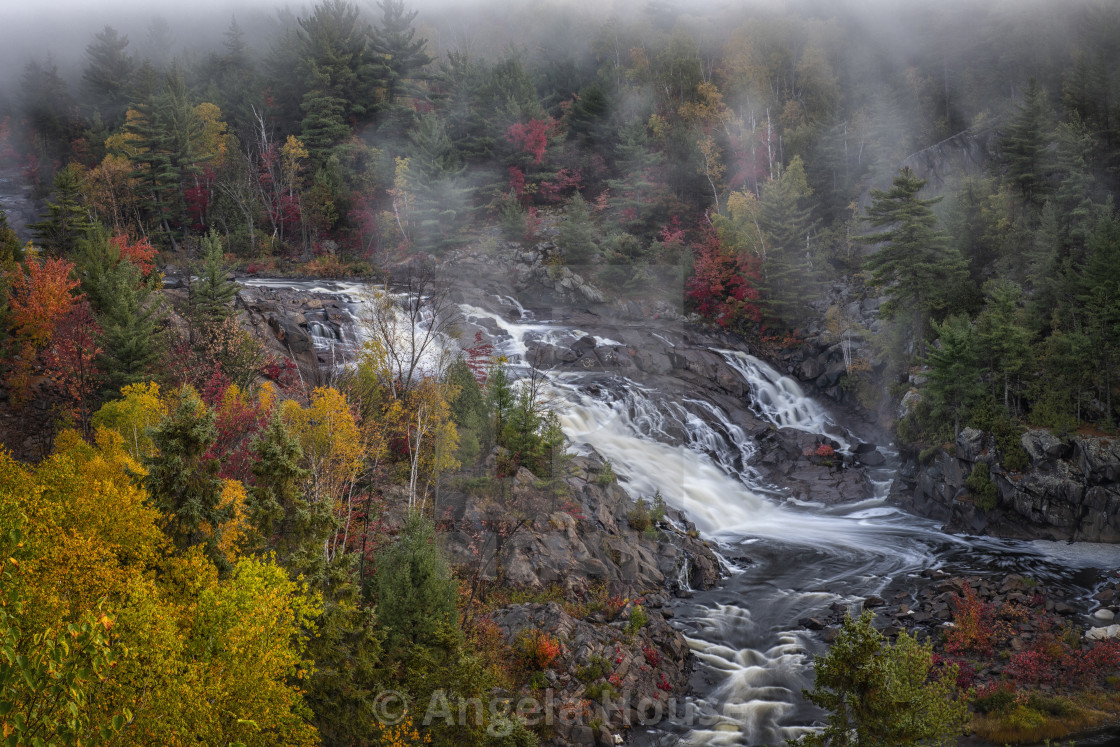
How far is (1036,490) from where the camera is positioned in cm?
3244

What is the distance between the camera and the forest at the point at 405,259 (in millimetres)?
15023

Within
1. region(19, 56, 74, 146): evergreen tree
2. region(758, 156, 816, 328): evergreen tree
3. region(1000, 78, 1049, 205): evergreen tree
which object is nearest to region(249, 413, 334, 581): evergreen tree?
region(758, 156, 816, 328): evergreen tree

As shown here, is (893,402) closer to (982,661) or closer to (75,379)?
(982,661)

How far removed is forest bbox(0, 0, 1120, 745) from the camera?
15023mm

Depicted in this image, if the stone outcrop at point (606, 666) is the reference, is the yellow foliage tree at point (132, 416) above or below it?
above

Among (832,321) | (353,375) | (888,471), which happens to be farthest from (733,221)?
(353,375)

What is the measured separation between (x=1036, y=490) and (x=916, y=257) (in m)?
15.6

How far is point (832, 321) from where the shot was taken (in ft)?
168

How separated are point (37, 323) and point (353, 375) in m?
14.7

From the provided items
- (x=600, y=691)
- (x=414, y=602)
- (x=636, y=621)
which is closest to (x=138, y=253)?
(x=414, y=602)

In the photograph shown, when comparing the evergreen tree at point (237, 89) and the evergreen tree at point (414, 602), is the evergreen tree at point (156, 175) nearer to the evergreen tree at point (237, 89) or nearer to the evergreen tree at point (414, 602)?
the evergreen tree at point (237, 89)

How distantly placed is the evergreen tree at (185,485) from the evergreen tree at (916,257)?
127 ft

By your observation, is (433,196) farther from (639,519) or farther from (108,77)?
(108,77)

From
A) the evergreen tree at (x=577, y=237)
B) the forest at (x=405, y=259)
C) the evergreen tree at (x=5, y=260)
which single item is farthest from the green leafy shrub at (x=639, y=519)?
the evergreen tree at (x=577, y=237)
